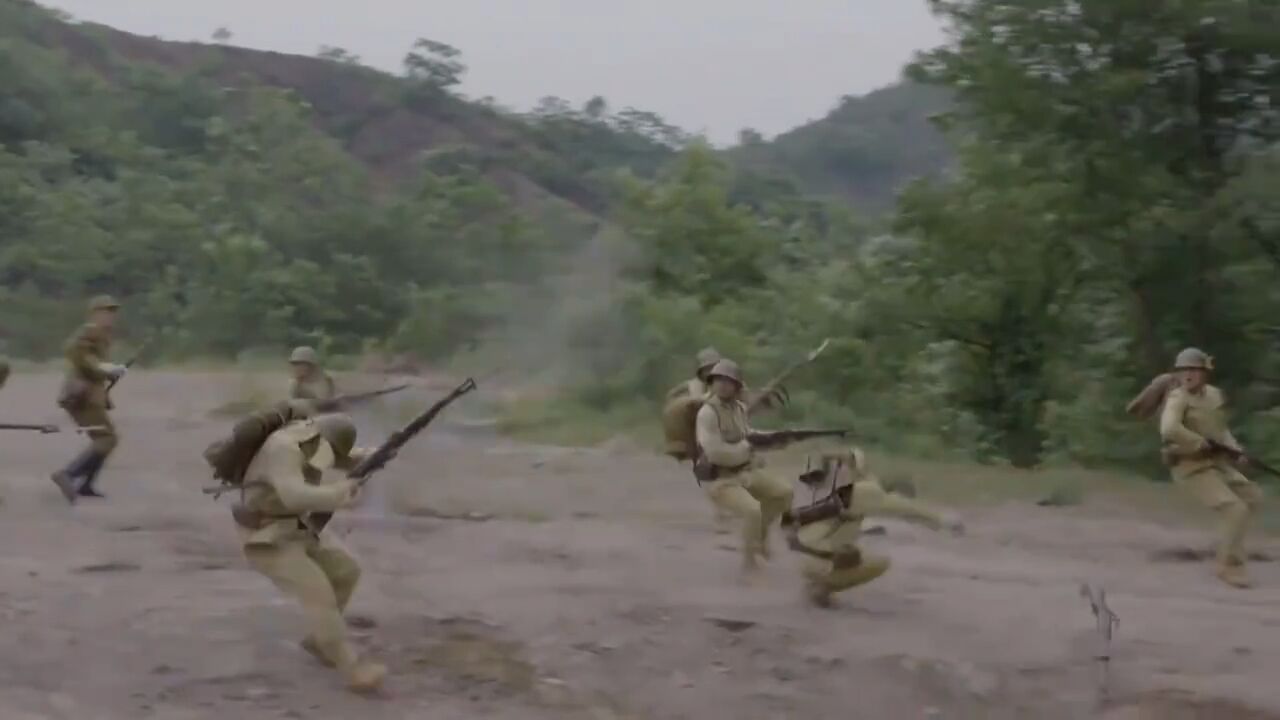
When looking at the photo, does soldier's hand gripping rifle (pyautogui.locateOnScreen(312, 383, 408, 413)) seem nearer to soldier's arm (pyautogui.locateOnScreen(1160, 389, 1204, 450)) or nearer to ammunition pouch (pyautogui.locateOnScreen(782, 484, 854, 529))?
ammunition pouch (pyautogui.locateOnScreen(782, 484, 854, 529))

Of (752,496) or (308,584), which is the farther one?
(752,496)

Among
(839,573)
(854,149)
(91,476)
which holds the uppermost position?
(854,149)

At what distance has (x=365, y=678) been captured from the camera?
8.09 m

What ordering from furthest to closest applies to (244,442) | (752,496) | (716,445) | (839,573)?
(752,496) → (716,445) → (839,573) → (244,442)

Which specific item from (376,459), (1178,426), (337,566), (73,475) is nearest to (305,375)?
(73,475)

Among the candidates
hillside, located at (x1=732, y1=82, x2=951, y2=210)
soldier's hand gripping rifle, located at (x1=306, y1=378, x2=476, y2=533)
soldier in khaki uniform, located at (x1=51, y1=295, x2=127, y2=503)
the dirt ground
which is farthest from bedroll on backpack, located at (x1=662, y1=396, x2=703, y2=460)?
hillside, located at (x1=732, y1=82, x2=951, y2=210)

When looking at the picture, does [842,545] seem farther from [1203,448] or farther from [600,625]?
[1203,448]

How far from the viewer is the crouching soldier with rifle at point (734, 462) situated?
1084 centimetres

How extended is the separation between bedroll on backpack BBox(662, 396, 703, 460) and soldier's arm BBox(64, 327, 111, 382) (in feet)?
14.6

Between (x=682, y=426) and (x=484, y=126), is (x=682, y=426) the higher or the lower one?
the lower one

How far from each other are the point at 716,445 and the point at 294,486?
3.80 metres

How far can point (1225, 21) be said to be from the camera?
16.3 metres

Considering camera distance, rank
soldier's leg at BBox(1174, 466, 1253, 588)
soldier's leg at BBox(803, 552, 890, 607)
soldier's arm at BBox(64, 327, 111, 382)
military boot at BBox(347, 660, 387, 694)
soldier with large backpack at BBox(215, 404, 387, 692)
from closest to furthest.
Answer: soldier with large backpack at BBox(215, 404, 387, 692) < military boot at BBox(347, 660, 387, 694) < soldier's leg at BBox(803, 552, 890, 607) < soldier's leg at BBox(1174, 466, 1253, 588) < soldier's arm at BBox(64, 327, 111, 382)

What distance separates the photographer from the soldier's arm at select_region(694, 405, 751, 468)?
10.8 m
